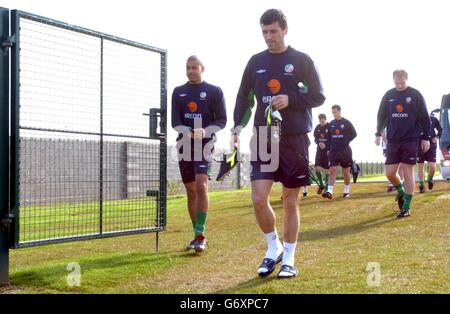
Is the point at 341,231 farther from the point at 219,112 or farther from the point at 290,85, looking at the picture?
the point at 290,85

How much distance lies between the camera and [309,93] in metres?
4.86

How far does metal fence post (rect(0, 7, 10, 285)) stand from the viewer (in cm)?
473

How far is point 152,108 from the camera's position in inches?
255

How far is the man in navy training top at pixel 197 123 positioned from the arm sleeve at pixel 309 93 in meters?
1.75

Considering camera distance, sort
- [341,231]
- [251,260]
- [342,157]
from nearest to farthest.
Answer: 1. [251,260]
2. [341,231]
3. [342,157]

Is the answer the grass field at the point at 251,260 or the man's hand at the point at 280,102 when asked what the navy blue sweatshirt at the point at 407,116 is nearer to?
the grass field at the point at 251,260

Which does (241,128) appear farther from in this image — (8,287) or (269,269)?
(8,287)

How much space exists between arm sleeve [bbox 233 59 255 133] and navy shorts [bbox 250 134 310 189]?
0.41 metres

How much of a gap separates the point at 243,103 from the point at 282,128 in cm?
54

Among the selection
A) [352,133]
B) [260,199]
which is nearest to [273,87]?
[260,199]

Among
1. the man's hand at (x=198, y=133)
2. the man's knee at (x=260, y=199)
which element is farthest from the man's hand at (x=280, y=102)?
the man's hand at (x=198, y=133)
